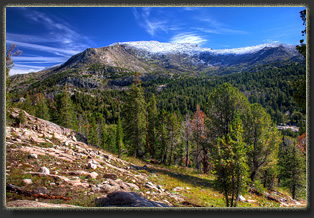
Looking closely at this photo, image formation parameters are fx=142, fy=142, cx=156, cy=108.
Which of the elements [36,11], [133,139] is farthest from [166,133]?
[36,11]

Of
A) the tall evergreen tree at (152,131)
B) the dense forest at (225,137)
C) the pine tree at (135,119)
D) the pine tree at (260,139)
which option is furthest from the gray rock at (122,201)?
the tall evergreen tree at (152,131)

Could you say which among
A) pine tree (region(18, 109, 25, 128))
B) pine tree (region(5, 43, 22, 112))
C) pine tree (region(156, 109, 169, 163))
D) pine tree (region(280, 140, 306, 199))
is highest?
pine tree (region(5, 43, 22, 112))

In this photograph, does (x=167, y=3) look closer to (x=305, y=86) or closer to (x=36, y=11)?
(x=36, y=11)

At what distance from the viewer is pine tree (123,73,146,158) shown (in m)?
23.9

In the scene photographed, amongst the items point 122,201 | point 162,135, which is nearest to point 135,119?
point 162,135

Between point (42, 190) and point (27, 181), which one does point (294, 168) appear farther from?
point (27, 181)

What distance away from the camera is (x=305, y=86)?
576 cm

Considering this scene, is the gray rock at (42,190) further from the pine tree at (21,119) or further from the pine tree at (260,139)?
the pine tree at (260,139)

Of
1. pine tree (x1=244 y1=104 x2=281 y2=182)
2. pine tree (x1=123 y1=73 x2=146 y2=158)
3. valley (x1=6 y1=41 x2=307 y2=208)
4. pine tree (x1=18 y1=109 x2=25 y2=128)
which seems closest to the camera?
valley (x1=6 y1=41 x2=307 y2=208)

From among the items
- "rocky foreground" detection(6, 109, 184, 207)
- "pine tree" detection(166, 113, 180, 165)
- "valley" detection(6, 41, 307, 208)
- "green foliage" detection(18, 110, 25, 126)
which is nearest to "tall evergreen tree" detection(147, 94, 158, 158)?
"valley" detection(6, 41, 307, 208)

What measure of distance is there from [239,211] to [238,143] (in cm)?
274

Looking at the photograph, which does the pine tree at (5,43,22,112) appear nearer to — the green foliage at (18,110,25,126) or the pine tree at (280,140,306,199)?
the green foliage at (18,110,25,126)

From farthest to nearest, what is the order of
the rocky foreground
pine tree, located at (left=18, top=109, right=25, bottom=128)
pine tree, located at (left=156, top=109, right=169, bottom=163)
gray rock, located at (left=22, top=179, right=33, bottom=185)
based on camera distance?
pine tree, located at (left=156, top=109, right=169, bottom=163) → pine tree, located at (left=18, top=109, right=25, bottom=128) → gray rock, located at (left=22, top=179, right=33, bottom=185) → the rocky foreground

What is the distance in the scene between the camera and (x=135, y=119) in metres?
23.9
